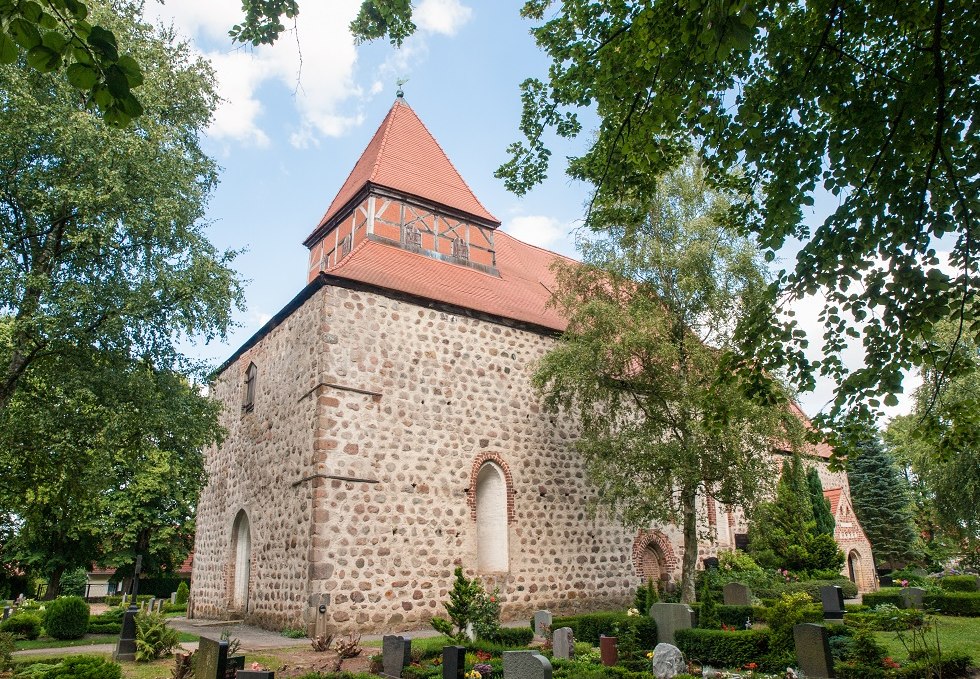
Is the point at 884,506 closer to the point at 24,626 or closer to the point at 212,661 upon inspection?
the point at 212,661

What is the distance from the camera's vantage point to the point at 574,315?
1388 centimetres

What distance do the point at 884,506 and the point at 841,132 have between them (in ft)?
96.6

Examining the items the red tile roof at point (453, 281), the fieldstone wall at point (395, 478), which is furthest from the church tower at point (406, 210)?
the fieldstone wall at point (395, 478)

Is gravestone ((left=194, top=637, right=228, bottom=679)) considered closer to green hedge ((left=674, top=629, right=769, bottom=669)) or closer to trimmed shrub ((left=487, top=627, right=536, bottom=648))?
trimmed shrub ((left=487, top=627, right=536, bottom=648))

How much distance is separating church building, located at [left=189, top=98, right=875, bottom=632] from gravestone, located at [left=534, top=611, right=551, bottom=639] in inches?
89.8

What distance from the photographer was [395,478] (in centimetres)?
1294

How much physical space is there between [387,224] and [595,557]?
9414 millimetres

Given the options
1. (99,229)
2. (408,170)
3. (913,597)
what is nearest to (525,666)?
(99,229)

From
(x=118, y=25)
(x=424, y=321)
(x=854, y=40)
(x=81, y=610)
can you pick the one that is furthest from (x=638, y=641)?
(x=118, y=25)

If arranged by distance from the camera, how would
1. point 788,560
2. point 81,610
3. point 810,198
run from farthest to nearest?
point 788,560 → point 81,610 → point 810,198

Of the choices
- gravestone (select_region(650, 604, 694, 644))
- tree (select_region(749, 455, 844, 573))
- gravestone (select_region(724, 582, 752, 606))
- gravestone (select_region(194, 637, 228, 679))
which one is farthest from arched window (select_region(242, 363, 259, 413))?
tree (select_region(749, 455, 844, 573))

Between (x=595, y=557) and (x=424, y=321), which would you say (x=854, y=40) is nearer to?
(x=424, y=321)

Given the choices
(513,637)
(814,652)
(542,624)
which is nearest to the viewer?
(814,652)

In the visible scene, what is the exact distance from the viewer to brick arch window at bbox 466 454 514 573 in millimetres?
13930
